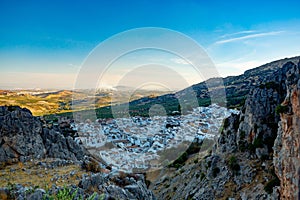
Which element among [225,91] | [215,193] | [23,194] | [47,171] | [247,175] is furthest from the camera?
[225,91]

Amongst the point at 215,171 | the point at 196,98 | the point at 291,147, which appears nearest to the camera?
the point at 291,147

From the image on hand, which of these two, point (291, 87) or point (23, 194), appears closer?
point (23, 194)

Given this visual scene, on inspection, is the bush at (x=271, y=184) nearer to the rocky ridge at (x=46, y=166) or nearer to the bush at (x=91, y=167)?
the rocky ridge at (x=46, y=166)

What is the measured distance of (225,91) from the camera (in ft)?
271

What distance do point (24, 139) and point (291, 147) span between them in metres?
13.5

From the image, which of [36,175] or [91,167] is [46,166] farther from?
[91,167]

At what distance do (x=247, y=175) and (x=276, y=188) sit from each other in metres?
3.13

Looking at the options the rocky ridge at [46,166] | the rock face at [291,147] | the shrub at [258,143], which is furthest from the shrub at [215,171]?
the rocky ridge at [46,166]

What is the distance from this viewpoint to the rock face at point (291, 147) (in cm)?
855

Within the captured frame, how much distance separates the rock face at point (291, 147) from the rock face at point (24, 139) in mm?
12354

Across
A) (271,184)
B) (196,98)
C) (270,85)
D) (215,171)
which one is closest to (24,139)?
(215,171)

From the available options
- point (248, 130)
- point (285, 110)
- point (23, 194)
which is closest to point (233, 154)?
point (248, 130)

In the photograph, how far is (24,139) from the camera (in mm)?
12984

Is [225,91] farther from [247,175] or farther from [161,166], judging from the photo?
[247,175]
